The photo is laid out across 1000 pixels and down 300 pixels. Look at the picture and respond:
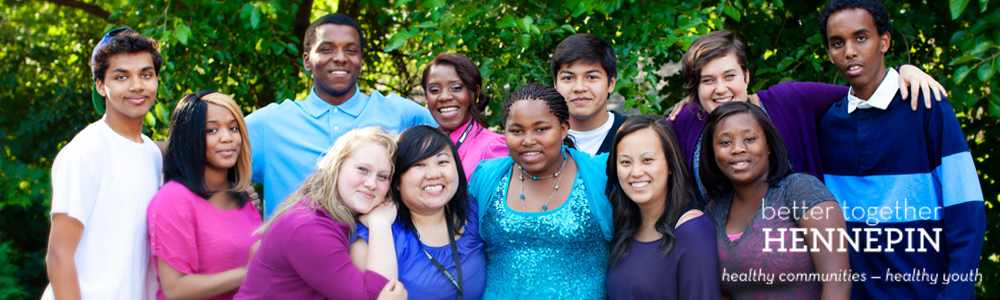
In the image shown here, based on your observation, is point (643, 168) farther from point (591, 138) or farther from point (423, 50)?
point (423, 50)

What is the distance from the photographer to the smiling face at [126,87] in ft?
9.14

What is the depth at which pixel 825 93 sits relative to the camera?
3.19 meters

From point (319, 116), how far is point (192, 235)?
1020mm

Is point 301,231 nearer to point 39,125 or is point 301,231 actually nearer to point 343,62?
point 343,62

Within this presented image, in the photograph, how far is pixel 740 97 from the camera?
3059 millimetres

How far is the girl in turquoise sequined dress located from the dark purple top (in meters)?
0.15

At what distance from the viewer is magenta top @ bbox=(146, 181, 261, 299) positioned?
263cm

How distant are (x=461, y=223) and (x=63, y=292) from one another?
1531mm

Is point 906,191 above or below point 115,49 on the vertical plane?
below

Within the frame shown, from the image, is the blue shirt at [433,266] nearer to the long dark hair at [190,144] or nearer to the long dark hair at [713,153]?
the long dark hair at [190,144]

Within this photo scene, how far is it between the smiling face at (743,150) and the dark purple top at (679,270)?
0.26 metres

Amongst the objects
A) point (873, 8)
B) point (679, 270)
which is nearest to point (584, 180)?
point (679, 270)

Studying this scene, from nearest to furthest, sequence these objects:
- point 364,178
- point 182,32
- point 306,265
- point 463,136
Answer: point 306,265, point 364,178, point 463,136, point 182,32

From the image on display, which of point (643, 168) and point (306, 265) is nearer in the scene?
point (306, 265)
